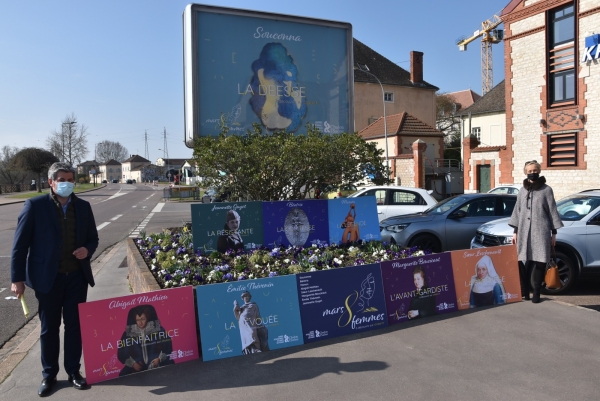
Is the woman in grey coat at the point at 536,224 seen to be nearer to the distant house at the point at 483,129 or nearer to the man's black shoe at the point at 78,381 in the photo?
the man's black shoe at the point at 78,381

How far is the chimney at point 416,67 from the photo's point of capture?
5166 centimetres

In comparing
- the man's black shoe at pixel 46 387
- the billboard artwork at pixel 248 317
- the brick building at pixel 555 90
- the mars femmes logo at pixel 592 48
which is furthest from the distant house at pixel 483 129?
the man's black shoe at pixel 46 387

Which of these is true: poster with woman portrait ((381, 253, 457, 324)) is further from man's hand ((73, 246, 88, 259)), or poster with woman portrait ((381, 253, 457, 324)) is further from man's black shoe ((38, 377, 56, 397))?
man's black shoe ((38, 377, 56, 397))

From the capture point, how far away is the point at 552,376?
4.26 meters

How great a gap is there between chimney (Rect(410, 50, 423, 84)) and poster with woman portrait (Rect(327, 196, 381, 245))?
46278 millimetres

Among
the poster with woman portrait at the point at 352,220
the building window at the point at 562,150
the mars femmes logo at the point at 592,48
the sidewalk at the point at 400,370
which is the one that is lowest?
the sidewalk at the point at 400,370

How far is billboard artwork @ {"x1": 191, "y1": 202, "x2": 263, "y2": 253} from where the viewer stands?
719 cm

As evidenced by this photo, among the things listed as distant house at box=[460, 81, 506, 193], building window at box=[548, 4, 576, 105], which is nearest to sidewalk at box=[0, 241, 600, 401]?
building window at box=[548, 4, 576, 105]

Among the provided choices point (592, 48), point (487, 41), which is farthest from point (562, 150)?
point (487, 41)

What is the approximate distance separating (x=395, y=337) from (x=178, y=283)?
8.38 ft

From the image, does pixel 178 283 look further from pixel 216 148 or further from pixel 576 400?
pixel 576 400

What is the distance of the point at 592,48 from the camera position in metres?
20.7

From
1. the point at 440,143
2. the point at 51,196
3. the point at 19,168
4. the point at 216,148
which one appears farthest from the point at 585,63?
the point at 19,168

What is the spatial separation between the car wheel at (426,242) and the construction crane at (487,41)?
29520 millimetres
